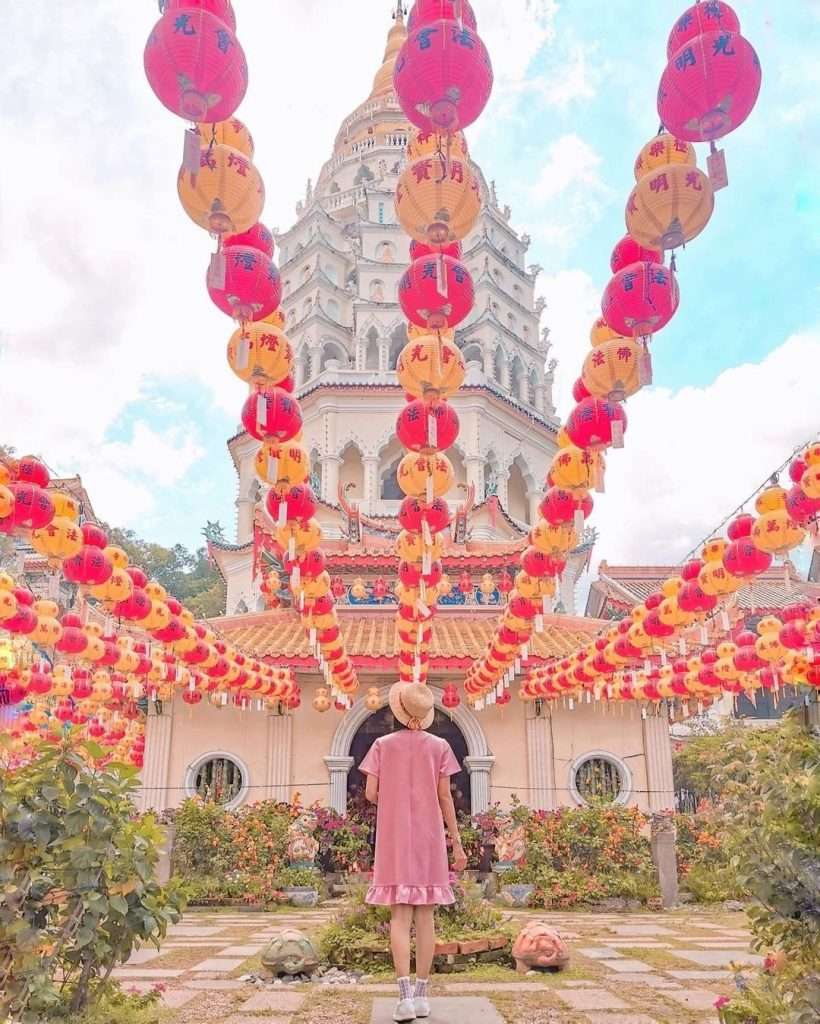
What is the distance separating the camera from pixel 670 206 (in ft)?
14.9

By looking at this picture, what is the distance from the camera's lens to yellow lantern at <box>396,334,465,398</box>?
5715 mm

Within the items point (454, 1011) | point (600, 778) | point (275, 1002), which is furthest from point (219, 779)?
point (454, 1011)

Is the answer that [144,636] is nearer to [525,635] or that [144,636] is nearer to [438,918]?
[525,635]

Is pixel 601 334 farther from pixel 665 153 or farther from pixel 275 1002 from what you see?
pixel 275 1002

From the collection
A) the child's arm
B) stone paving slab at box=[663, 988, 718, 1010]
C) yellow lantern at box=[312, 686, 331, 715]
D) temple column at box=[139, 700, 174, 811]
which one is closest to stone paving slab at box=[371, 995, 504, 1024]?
the child's arm

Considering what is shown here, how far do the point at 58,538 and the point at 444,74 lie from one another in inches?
212

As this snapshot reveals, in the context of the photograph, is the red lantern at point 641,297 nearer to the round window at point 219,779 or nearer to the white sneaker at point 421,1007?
the white sneaker at point 421,1007

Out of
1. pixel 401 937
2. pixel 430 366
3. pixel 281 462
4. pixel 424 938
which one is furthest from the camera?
pixel 281 462

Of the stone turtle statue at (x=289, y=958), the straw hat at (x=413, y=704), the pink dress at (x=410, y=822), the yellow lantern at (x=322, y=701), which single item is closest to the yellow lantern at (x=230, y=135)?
the straw hat at (x=413, y=704)

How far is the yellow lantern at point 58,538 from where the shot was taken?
7.49 metres

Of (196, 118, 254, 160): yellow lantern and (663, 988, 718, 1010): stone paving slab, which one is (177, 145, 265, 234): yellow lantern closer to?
(196, 118, 254, 160): yellow lantern

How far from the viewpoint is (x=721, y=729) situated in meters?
20.1

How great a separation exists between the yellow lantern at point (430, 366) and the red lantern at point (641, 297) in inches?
42.2

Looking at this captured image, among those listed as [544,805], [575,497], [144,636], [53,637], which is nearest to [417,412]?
[575,497]
